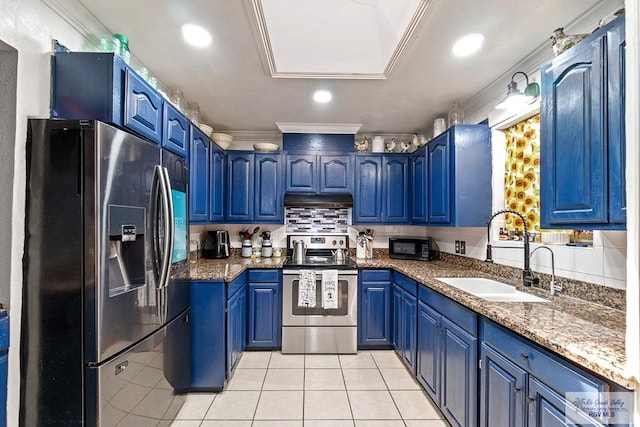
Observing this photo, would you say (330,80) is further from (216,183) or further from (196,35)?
(216,183)

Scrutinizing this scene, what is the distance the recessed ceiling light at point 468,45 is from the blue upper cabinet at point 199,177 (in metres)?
2.04

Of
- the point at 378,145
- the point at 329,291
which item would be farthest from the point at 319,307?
the point at 378,145

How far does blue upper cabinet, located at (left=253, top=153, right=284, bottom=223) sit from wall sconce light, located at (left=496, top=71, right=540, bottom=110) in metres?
2.31

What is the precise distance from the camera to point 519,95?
6.36 ft

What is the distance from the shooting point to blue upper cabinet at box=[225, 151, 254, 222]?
11.6 feet

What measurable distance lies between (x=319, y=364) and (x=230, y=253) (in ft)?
5.54

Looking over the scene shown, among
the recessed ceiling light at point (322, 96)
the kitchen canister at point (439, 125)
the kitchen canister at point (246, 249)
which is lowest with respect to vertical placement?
the kitchen canister at point (246, 249)

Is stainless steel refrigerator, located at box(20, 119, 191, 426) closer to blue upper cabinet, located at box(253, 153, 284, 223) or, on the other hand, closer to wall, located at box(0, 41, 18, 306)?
wall, located at box(0, 41, 18, 306)

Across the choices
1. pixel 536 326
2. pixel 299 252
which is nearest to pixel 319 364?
pixel 299 252

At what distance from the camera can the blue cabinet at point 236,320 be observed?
8.02 ft

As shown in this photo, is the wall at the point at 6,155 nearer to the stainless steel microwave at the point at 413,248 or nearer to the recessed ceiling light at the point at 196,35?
the recessed ceiling light at the point at 196,35

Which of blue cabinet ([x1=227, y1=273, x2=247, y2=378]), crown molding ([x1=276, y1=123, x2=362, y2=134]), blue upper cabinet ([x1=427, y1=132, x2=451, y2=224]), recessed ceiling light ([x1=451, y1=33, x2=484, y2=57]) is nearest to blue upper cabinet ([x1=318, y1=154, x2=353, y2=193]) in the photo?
crown molding ([x1=276, y1=123, x2=362, y2=134])

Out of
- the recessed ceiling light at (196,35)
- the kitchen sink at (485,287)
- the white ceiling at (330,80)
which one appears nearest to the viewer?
the white ceiling at (330,80)

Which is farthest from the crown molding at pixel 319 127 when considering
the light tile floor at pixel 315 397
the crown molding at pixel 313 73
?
the light tile floor at pixel 315 397
